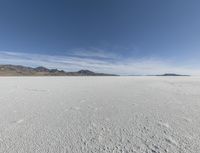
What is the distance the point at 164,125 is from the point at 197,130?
0.53 metres

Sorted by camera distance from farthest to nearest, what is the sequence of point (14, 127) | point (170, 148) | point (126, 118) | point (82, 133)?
point (126, 118) < point (14, 127) < point (82, 133) < point (170, 148)

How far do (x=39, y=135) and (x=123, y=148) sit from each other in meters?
1.39

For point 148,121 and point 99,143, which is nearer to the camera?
point 99,143

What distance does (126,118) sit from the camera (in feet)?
9.60

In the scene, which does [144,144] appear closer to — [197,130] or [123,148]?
[123,148]

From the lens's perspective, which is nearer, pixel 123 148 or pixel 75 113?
pixel 123 148

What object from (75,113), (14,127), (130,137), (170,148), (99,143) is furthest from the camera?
(75,113)

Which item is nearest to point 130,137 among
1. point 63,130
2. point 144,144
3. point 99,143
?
point 144,144

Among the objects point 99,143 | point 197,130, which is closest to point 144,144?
point 99,143

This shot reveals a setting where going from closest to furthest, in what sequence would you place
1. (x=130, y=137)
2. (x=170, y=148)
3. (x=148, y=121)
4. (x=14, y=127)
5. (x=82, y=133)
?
1. (x=170, y=148)
2. (x=130, y=137)
3. (x=82, y=133)
4. (x=14, y=127)
5. (x=148, y=121)

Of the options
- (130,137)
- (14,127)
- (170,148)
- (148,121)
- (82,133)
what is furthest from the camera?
(148,121)

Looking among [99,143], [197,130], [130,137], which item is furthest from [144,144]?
[197,130]

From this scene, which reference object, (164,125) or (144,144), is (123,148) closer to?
(144,144)

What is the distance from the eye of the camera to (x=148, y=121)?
8.95ft
